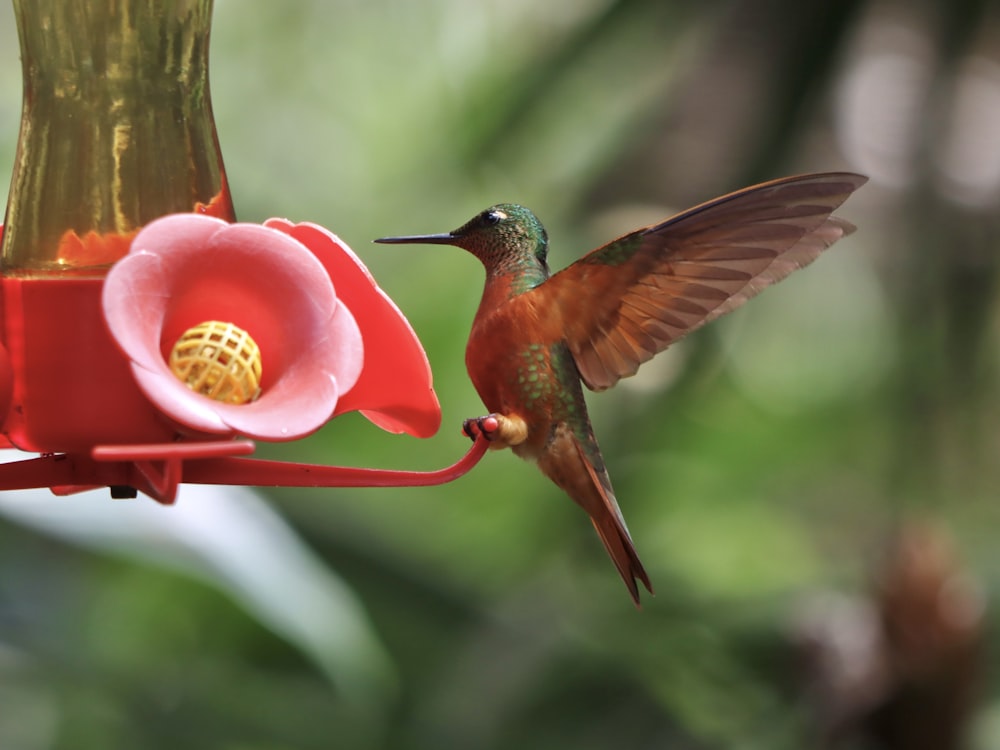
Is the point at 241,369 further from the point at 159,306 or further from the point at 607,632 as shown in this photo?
the point at 607,632

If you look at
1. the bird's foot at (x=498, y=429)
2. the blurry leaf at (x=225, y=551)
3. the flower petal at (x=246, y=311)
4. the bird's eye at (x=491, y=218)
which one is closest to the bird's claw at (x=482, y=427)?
the bird's foot at (x=498, y=429)

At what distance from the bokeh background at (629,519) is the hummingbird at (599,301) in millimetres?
1615

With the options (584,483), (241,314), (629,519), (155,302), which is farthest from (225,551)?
(629,519)

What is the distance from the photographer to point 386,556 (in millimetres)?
5172

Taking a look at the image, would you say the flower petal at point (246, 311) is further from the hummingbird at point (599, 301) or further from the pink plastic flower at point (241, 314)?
the hummingbird at point (599, 301)

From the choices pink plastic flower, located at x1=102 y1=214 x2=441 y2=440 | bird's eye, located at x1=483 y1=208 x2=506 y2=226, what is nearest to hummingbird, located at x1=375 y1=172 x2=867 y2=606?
bird's eye, located at x1=483 y1=208 x2=506 y2=226

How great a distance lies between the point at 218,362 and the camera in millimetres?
1683

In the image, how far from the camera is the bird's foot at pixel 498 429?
6.32 ft

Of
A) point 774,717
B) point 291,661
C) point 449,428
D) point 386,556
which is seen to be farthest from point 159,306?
point 449,428

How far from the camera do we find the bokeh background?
15.6 ft

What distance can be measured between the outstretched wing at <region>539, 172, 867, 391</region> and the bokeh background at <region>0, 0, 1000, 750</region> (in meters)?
1.73

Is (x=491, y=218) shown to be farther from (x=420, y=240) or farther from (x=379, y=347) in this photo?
(x=379, y=347)

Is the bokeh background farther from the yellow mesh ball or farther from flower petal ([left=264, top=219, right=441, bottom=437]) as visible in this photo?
the yellow mesh ball

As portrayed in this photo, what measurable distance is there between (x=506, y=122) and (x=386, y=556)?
5.98ft
